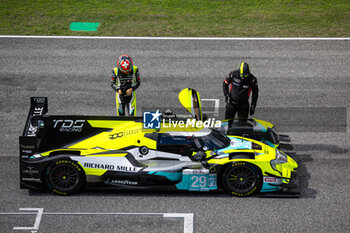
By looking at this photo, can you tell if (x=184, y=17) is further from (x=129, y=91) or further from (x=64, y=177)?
(x=64, y=177)

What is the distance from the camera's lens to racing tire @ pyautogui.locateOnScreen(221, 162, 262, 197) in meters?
11.7

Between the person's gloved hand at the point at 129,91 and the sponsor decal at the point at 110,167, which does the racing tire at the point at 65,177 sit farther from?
the person's gloved hand at the point at 129,91

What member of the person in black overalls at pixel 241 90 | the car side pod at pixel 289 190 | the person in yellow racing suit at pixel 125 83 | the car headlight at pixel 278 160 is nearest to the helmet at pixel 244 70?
the person in black overalls at pixel 241 90

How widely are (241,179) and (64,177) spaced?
362 centimetres

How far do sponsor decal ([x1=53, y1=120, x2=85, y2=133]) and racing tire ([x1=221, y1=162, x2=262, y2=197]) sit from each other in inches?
128

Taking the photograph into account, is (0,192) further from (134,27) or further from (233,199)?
(134,27)

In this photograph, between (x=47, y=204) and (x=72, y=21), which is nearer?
(x=47, y=204)

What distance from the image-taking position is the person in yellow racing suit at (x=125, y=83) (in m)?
14.1

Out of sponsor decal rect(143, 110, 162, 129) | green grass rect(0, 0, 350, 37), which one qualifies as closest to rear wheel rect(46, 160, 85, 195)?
sponsor decal rect(143, 110, 162, 129)

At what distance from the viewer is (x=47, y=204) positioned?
1158 cm

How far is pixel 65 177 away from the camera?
11750 millimetres

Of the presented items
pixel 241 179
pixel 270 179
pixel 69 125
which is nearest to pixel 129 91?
pixel 69 125

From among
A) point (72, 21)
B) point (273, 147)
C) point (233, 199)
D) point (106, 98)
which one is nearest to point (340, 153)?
point (273, 147)

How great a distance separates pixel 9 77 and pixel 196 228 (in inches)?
370
